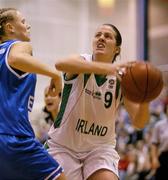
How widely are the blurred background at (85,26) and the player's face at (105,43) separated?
21.9 feet

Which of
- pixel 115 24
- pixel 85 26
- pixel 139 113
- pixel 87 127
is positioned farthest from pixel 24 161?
pixel 115 24

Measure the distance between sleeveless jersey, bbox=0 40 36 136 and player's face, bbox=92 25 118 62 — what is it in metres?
0.82

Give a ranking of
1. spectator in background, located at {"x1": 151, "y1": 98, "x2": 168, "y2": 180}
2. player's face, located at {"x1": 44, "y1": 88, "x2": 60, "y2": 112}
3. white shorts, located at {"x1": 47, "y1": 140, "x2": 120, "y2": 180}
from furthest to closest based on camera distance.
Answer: spectator in background, located at {"x1": 151, "y1": 98, "x2": 168, "y2": 180} → player's face, located at {"x1": 44, "y1": 88, "x2": 60, "y2": 112} → white shorts, located at {"x1": 47, "y1": 140, "x2": 120, "y2": 180}

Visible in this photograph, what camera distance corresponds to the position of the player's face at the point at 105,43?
3.85 m

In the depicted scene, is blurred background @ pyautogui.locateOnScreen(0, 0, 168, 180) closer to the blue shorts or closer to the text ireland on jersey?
the text ireland on jersey

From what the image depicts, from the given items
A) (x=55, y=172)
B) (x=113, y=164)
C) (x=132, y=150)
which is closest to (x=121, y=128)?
(x=132, y=150)

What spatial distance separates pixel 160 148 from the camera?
25.5ft

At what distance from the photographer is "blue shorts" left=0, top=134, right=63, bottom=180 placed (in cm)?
307

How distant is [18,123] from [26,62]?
1.36ft

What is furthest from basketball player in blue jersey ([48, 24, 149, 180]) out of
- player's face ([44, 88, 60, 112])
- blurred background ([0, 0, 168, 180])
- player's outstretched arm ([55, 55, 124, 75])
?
blurred background ([0, 0, 168, 180])

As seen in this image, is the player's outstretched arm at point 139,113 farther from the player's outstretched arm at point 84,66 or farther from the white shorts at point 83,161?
the player's outstretched arm at point 84,66

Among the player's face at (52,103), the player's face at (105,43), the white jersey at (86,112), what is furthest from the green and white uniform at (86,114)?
the player's face at (52,103)

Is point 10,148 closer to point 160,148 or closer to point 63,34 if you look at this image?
point 160,148

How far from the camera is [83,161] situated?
384 centimetres
